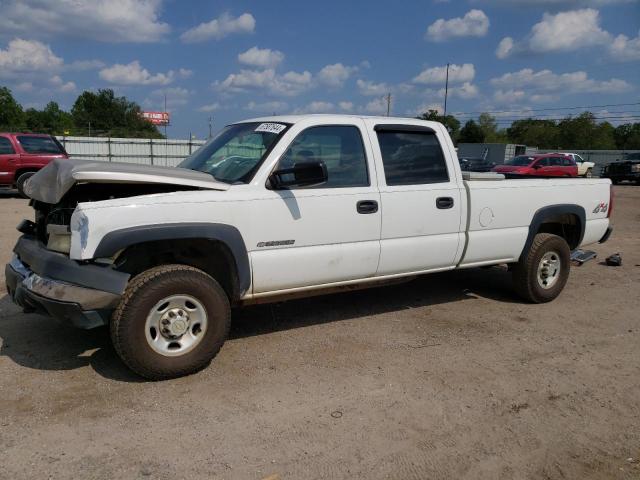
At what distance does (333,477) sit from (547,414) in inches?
63.5

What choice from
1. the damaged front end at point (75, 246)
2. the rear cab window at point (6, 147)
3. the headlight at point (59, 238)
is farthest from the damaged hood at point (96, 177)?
the rear cab window at point (6, 147)

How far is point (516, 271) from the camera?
5.98 m

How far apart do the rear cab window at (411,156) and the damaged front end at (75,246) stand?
1.60 m

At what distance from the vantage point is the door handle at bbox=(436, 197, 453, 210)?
5.04 m

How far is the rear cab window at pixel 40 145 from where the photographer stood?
15133mm

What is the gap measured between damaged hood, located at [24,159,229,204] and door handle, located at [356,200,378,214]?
1.15 metres

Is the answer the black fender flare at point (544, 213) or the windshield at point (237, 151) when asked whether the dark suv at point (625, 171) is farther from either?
the windshield at point (237, 151)

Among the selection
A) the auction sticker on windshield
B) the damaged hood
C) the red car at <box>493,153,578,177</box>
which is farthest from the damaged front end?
the red car at <box>493,153,578,177</box>

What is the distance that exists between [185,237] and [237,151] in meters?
1.14

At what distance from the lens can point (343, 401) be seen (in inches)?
145

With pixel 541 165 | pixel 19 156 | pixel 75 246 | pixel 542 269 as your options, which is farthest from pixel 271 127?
pixel 541 165

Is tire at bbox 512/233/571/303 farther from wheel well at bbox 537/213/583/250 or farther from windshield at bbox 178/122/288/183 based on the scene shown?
windshield at bbox 178/122/288/183

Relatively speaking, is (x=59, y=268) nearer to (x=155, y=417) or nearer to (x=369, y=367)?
(x=155, y=417)

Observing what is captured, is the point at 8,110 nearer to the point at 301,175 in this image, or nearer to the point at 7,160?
the point at 7,160
